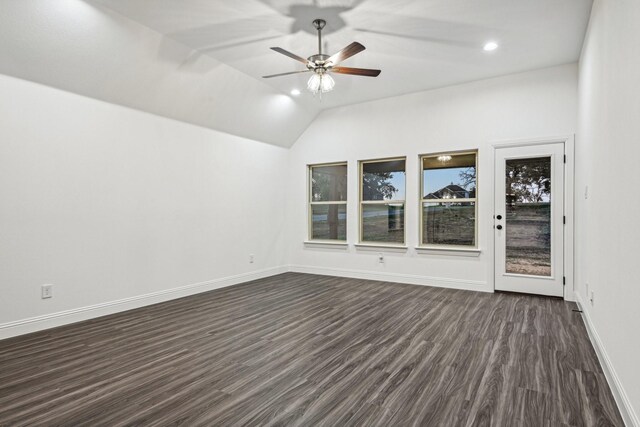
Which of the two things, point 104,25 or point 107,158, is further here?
point 107,158

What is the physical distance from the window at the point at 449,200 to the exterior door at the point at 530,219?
1.37 feet

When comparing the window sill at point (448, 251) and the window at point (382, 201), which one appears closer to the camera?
the window sill at point (448, 251)

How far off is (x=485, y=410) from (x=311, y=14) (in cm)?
353

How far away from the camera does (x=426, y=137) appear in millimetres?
5633

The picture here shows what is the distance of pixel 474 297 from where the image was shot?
4820 mm

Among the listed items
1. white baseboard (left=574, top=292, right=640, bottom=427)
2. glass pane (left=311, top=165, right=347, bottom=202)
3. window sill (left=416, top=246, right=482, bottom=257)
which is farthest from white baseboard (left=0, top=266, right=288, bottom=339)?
white baseboard (left=574, top=292, right=640, bottom=427)

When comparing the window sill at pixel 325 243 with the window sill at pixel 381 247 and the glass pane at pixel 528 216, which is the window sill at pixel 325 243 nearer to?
the window sill at pixel 381 247

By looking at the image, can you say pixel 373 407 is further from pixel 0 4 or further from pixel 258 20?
pixel 0 4

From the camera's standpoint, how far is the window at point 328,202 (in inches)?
261

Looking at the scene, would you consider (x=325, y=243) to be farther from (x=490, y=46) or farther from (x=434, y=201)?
(x=490, y=46)

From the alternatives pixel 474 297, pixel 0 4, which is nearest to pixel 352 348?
pixel 474 297

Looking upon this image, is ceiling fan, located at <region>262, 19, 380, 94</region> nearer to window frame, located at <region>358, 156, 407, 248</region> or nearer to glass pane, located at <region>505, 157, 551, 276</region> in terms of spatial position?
window frame, located at <region>358, 156, 407, 248</region>

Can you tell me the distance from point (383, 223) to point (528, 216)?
2.20 meters

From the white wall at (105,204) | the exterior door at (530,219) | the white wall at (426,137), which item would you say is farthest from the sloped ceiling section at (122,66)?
the exterior door at (530,219)
